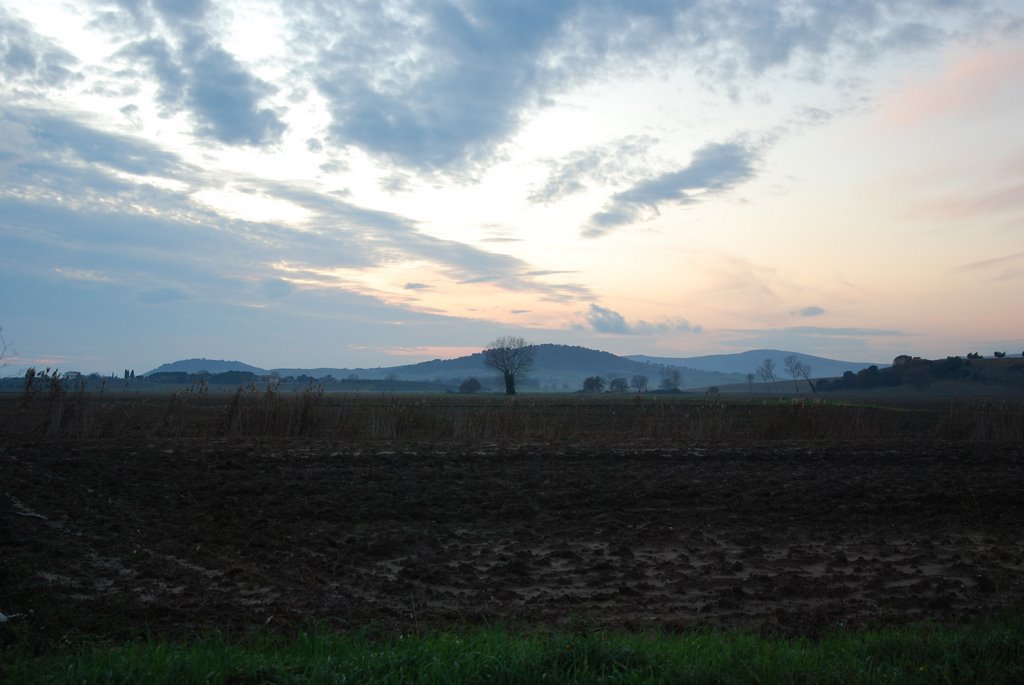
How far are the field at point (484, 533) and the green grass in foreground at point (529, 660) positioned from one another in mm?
711

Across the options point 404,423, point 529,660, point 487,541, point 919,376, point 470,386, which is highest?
point 919,376

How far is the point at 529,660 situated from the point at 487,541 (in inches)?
203

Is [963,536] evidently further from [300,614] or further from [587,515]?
[300,614]

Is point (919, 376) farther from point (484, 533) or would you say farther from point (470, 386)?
point (484, 533)

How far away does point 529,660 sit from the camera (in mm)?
4625

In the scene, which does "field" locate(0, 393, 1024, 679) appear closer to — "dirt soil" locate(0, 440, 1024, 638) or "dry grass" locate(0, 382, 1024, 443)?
"dirt soil" locate(0, 440, 1024, 638)

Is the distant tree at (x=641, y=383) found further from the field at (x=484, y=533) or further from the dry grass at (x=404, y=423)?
the field at (x=484, y=533)

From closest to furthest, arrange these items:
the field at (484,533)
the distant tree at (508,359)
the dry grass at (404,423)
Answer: the field at (484,533) → the dry grass at (404,423) → the distant tree at (508,359)

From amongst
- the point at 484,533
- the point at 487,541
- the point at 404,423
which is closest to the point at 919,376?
the point at 404,423

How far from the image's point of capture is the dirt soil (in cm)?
654

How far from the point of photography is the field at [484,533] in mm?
6516

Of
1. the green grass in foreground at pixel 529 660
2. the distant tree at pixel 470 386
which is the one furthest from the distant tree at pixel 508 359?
the green grass in foreground at pixel 529 660

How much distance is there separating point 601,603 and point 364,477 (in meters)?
8.00

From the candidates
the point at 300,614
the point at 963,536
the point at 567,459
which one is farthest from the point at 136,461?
the point at 963,536
